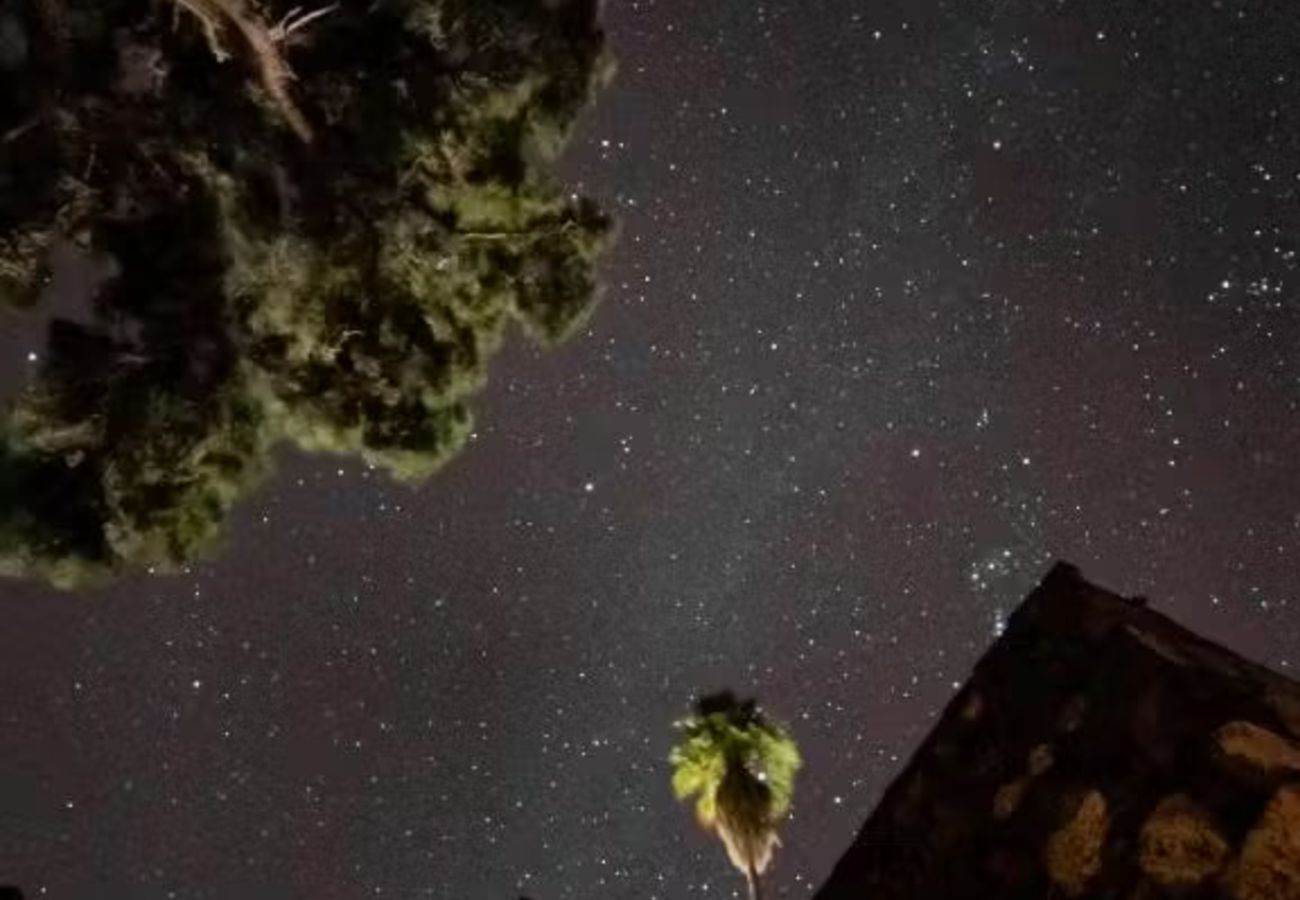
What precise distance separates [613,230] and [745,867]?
8588 mm

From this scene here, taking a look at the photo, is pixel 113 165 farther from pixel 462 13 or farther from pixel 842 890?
pixel 842 890

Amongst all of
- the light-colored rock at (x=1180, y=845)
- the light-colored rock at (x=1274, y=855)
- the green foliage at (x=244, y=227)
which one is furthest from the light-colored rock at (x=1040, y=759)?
the green foliage at (x=244, y=227)

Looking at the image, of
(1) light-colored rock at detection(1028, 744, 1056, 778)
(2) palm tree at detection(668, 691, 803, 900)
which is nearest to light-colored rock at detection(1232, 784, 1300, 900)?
(1) light-colored rock at detection(1028, 744, 1056, 778)

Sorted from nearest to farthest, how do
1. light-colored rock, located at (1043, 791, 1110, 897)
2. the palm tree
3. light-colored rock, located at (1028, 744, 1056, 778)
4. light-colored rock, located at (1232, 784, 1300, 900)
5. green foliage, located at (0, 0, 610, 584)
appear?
1. light-colored rock, located at (1232, 784, 1300, 900)
2. light-colored rock, located at (1043, 791, 1110, 897)
3. light-colored rock, located at (1028, 744, 1056, 778)
4. green foliage, located at (0, 0, 610, 584)
5. the palm tree

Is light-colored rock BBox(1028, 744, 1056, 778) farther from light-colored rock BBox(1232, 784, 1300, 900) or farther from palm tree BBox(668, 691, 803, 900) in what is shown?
palm tree BBox(668, 691, 803, 900)

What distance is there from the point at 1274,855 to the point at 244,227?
8545 mm

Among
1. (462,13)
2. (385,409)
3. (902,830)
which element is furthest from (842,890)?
(462,13)

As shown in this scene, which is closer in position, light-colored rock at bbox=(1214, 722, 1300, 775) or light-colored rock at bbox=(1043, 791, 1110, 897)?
light-colored rock at bbox=(1214, 722, 1300, 775)

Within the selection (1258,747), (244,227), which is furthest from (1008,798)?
(244,227)

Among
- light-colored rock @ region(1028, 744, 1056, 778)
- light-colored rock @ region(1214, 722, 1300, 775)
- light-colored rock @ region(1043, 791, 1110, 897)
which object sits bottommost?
light-colored rock @ region(1043, 791, 1110, 897)

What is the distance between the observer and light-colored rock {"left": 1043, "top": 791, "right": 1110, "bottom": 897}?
773 centimetres

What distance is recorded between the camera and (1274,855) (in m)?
7.17

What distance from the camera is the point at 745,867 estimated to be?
60.3 ft

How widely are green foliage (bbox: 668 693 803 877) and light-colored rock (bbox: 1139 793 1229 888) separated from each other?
11249 mm
